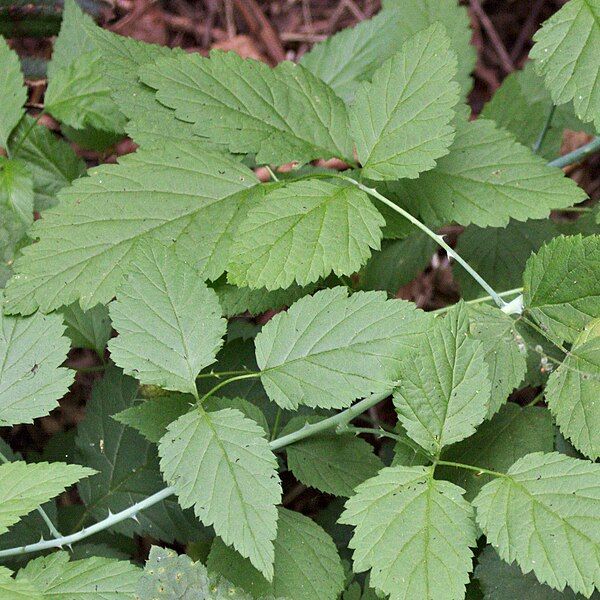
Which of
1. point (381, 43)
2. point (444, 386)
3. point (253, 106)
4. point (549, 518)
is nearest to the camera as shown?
point (549, 518)

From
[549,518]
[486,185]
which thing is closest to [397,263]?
[486,185]

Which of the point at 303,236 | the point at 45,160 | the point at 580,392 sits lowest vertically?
the point at 580,392

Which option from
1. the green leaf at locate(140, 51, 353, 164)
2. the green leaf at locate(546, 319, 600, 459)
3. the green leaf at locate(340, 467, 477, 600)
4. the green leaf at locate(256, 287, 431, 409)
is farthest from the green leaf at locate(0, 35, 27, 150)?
the green leaf at locate(546, 319, 600, 459)

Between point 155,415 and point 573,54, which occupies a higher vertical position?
point 573,54

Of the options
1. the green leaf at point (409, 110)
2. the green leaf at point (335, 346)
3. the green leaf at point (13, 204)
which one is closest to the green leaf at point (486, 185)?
the green leaf at point (409, 110)

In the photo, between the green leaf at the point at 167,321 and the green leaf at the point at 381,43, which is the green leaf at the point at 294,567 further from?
the green leaf at the point at 381,43

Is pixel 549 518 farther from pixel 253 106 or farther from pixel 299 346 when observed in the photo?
pixel 253 106

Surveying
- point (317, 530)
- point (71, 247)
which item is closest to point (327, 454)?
point (317, 530)

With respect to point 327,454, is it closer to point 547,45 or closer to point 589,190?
point 547,45
